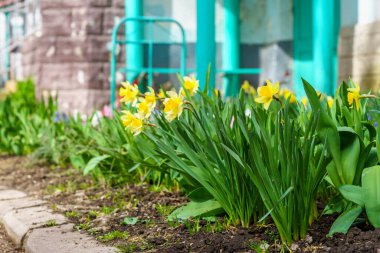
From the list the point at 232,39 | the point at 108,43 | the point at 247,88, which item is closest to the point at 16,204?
A: the point at 247,88

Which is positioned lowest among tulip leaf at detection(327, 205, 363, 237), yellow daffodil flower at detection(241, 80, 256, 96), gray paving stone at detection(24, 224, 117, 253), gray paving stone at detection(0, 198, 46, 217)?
gray paving stone at detection(0, 198, 46, 217)

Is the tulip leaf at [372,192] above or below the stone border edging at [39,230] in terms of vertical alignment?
above

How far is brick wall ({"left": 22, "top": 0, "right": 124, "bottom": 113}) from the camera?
289 inches

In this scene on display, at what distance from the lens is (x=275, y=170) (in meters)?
2.21

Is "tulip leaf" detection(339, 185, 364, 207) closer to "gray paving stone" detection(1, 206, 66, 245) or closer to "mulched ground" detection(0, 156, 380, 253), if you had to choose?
"mulched ground" detection(0, 156, 380, 253)

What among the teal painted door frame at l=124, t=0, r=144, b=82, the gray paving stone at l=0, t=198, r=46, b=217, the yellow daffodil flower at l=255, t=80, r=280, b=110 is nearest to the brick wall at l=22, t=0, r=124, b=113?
the teal painted door frame at l=124, t=0, r=144, b=82

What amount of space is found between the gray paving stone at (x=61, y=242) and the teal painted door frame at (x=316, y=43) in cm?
289

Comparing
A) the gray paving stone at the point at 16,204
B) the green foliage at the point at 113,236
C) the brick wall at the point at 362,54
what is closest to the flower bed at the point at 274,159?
the green foliage at the point at 113,236

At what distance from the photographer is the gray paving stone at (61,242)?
2.42 metres

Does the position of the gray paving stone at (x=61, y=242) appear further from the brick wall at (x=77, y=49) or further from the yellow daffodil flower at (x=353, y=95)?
the brick wall at (x=77, y=49)

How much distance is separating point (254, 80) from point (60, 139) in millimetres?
3532

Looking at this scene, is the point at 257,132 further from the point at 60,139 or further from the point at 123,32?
the point at 123,32

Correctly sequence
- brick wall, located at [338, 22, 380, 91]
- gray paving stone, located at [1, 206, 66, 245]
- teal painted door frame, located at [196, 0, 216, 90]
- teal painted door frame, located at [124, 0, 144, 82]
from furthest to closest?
teal painted door frame, located at [124, 0, 144, 82]
brick wall, located at [338, 22, 380, 91]
teal painted door frame, located at [196, 0, 216, 90]
gray paving stone, located at [1, 206, 66, 245]

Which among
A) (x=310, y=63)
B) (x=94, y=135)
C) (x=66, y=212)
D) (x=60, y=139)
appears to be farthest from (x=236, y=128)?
(x=310, y=63)
